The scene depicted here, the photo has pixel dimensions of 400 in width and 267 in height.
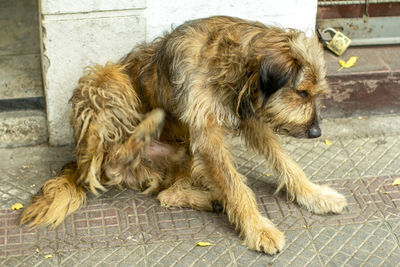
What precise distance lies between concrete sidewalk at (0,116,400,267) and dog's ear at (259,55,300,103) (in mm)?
1209

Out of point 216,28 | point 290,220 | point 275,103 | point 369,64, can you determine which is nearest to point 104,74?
point 216,28

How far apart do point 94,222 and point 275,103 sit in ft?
5.32

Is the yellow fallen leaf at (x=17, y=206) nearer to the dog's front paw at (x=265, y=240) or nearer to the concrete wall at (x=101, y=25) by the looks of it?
the concrete wall at (x=101, y=25)

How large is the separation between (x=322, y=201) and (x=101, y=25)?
2.23 meters

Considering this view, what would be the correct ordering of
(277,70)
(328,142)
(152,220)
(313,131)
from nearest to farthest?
(277,70)
(313,131)
(152,220)
(328,142)

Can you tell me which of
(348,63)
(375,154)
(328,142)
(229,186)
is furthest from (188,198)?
(348,63)

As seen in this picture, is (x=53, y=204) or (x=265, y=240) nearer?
(x=265, y=240)

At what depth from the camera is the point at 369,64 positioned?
566cm

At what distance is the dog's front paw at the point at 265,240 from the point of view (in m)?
4.12

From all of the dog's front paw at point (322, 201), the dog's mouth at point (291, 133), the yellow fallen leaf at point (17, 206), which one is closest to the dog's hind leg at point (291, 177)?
the dog's front paw at point (322, 201)

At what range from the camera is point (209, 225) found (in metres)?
4.43

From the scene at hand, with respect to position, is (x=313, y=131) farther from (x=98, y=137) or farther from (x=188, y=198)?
(x=98, y=137)

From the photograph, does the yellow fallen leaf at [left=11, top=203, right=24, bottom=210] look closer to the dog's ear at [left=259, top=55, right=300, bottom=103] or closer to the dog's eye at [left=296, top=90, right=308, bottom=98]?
the dog's ear at [left=259, top=55, right=300, bottom=103]

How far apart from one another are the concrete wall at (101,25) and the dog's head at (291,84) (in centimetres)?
117
